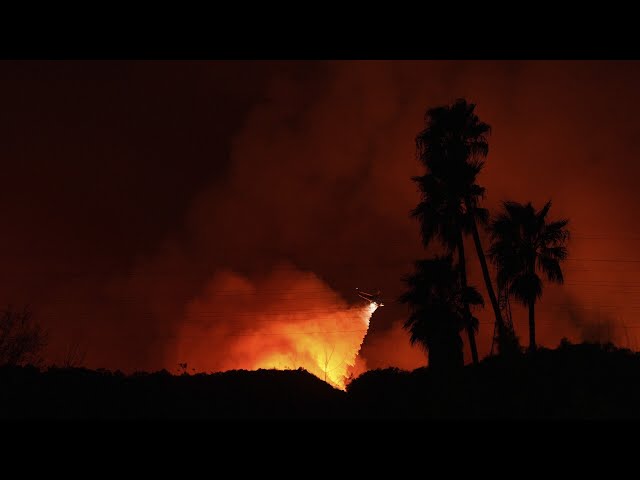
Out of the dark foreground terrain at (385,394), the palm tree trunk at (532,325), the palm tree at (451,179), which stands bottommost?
the dark foreground terrain at (385,394)

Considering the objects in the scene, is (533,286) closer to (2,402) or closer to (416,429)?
(416,429)

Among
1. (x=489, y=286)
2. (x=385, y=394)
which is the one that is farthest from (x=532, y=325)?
(x=385, y=394)

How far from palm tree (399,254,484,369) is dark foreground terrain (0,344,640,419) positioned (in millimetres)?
1071

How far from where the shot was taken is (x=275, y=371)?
1254 inches

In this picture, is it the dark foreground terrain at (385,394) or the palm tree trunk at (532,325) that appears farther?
the palm tree trunk at (532,325)

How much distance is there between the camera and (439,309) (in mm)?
28391

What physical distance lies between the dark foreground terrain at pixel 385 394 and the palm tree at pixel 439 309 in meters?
1.07

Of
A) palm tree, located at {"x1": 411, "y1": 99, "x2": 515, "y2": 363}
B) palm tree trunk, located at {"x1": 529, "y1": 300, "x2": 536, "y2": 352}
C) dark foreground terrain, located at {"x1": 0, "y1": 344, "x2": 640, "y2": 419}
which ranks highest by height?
palm tree, located at {"x1": 411, "y1": 99, "x2": 515, "y2": 363}

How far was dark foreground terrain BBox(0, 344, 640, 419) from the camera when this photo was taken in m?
24.0

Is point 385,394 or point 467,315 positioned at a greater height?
point 467,315

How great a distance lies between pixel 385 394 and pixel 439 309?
470 centimetres

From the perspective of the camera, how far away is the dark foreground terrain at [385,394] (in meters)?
24.0

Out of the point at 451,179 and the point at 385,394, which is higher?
the point at 451,179

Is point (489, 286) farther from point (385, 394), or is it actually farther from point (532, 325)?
point (385, 394)
